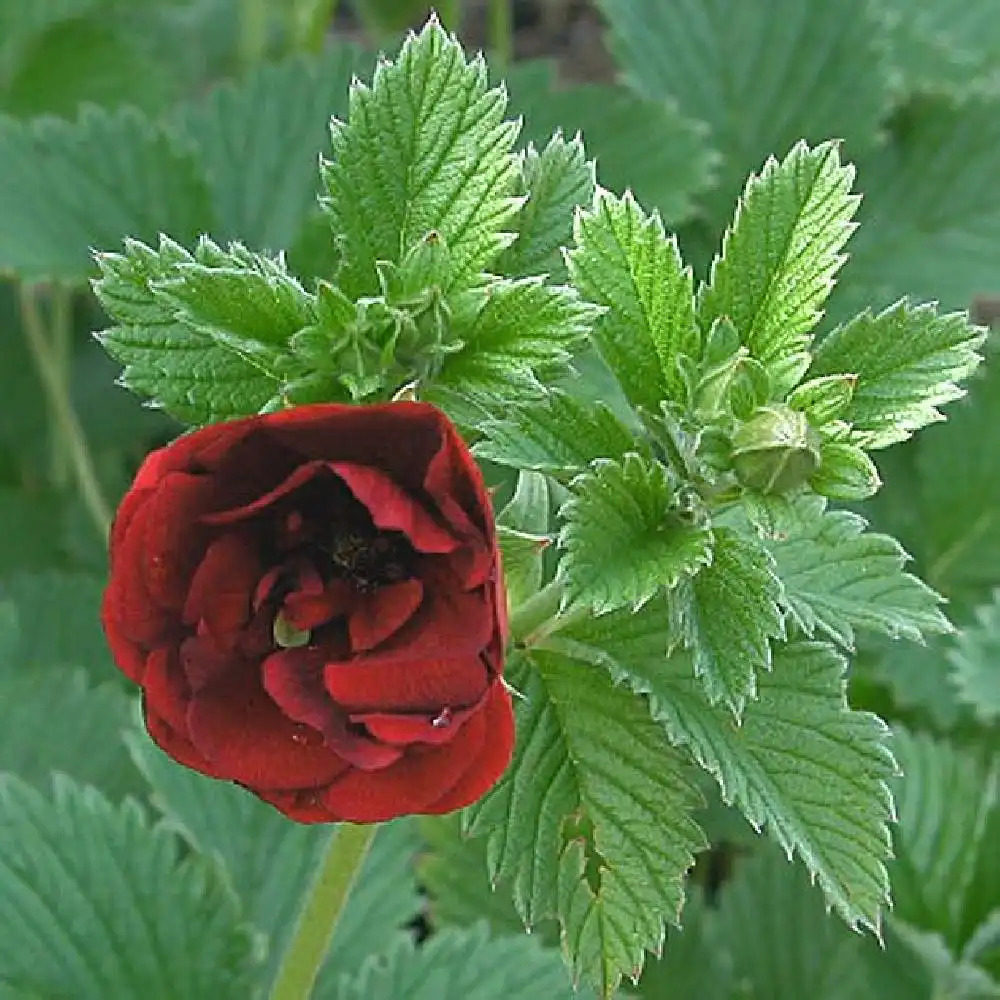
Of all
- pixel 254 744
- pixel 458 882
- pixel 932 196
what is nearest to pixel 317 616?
pixel 254 744

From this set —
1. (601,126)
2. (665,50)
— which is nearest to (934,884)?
(601,126)

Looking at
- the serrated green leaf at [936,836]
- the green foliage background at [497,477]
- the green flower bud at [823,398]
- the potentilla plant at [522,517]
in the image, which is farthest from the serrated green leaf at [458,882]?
the green flower bud at [823,398]

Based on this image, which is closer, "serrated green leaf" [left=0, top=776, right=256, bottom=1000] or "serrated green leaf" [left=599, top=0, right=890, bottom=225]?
"serrated green leaf" [left=0, top=776, right=256, bottom=1000]

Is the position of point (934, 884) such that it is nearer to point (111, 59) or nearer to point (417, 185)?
point (417, 185)

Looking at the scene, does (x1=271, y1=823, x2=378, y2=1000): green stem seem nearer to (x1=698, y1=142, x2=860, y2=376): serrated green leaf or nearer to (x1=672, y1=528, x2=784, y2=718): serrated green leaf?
(x1=672, y1=528, x2=784, y2=718): serrated green leaf

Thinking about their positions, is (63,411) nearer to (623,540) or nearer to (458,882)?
(458,882)

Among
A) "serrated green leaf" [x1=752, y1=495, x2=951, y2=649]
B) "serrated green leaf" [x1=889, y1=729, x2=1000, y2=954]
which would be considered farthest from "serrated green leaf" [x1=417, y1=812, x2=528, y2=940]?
"serrated green leaf" [x1=752, y1=495, x2=951, y2=649]

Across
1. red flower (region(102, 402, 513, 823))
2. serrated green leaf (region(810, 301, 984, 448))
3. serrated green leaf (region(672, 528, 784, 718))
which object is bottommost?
red flower (region(102, 402, 513, 823))
